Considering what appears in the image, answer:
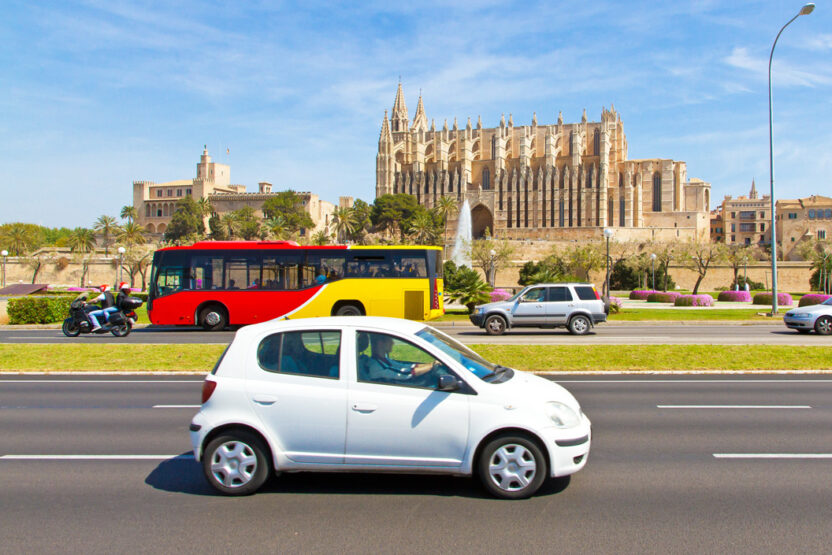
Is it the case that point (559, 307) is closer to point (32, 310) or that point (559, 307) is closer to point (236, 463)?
point (236, 463)

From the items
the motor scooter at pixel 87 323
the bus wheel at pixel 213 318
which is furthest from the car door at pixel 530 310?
the motor scooter at pixel 87 323

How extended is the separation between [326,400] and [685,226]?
103625 millimetres

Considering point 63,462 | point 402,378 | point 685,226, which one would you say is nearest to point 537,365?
point 402,378

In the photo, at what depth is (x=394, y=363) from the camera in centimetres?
590

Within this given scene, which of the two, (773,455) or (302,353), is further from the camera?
(773,455)

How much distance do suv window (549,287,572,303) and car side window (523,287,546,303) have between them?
0.80 ft

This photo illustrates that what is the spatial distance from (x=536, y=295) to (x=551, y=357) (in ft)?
23.9

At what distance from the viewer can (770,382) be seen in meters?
11.8

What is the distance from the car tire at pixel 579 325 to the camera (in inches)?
818

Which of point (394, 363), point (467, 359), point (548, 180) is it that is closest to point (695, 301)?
point (467, 359)

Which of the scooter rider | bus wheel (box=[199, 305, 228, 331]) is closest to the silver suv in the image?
bus wheel (box=[199, 305, 228, 331])

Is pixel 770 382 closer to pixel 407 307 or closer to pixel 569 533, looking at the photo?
pixel 569 533

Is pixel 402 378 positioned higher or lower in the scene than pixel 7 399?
higher

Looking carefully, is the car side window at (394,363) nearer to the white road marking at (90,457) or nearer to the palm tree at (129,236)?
the white road marking at (90,457)
